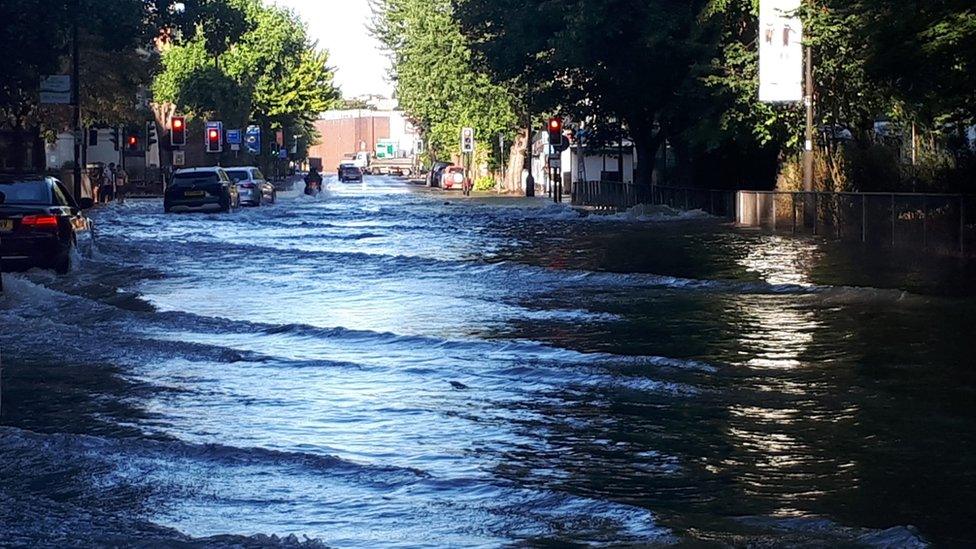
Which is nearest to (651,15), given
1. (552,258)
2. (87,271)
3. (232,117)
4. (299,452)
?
(552,258)

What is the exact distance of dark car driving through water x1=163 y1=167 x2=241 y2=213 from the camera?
52.6 meters

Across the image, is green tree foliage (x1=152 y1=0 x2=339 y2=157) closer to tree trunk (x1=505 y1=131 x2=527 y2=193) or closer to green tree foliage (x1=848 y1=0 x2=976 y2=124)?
tree trunk (x1=505 y1=131 x2=527 y2=193)

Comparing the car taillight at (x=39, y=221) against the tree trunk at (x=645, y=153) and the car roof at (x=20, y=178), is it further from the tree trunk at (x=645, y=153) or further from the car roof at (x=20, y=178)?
the tree trunk at (x=645, y=153)

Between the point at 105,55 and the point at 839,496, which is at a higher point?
the point at 105,55

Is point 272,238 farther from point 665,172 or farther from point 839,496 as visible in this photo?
point 839,496

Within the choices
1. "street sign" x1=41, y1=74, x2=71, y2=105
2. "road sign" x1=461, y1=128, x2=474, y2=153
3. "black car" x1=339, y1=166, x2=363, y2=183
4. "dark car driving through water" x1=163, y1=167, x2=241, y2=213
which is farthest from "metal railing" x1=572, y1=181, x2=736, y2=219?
"black car" x1=339, y1=166, x2=363, y2=183

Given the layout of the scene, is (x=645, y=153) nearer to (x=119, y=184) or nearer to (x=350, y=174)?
(x=119, y=184)

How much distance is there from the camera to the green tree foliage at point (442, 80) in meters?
82.9

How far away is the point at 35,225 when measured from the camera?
22297 mm

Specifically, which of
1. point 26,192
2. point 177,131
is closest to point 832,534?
point 26,192

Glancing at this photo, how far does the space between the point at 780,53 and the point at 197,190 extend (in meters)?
22.2

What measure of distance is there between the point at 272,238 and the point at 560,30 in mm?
18019

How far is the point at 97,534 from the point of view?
7.60 m

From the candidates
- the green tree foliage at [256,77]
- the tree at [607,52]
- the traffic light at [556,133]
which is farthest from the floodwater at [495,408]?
the green tree foliage at [256,77]
